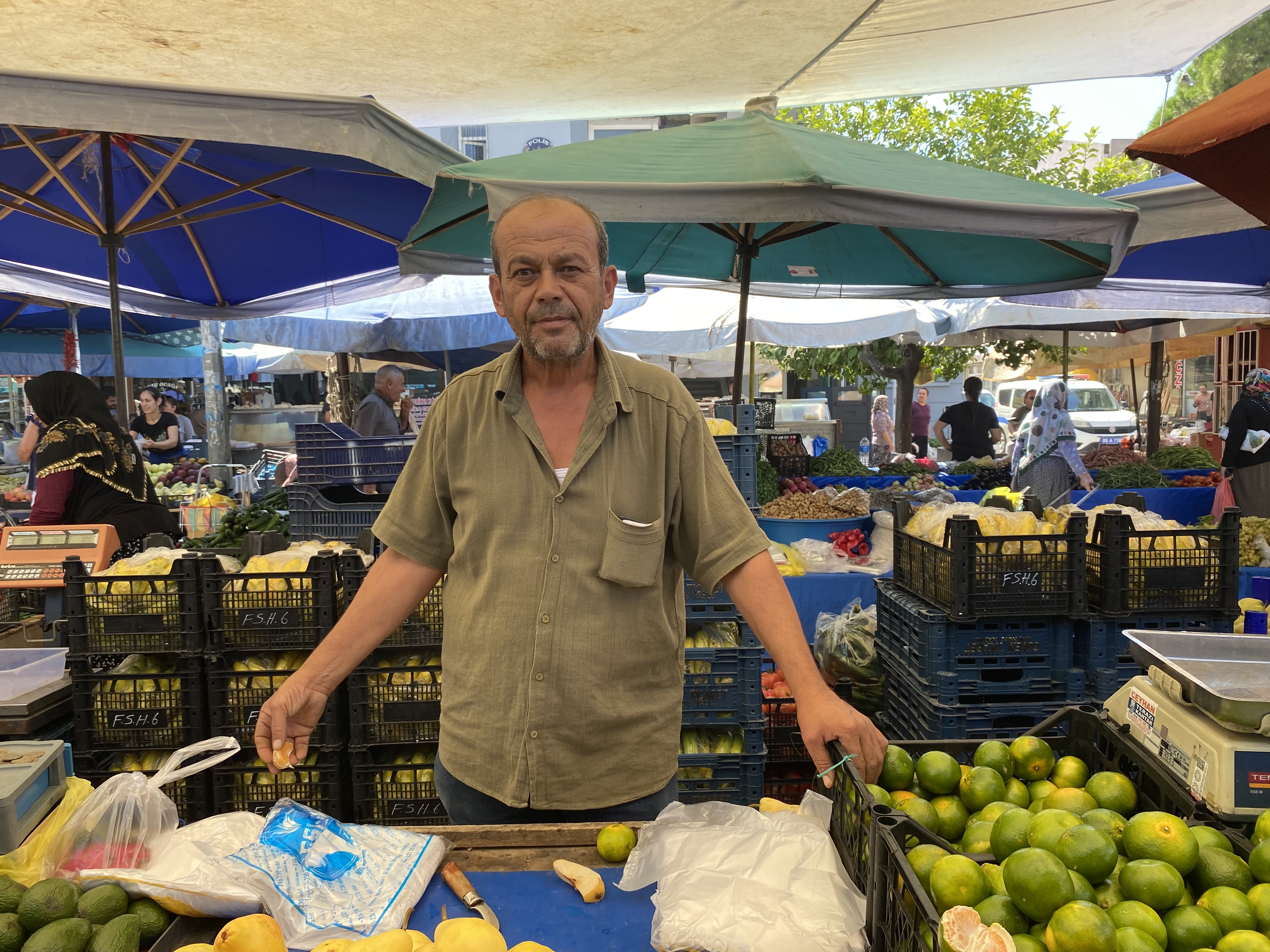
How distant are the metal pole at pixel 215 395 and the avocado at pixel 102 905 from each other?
11269 millimetres

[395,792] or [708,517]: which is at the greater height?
[708,517]

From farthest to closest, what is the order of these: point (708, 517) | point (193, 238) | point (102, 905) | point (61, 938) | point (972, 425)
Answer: point (972, 425)
point (193, 238)
point (708, 517)
point (102, 905)
point (61, 938)

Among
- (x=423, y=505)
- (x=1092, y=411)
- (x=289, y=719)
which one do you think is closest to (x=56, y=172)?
(x=423, y=505)

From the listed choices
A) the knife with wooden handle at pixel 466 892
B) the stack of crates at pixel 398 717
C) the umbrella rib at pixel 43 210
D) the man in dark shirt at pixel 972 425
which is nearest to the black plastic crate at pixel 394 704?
the stack of crates at pixel 398 717

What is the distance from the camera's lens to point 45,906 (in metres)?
1.64

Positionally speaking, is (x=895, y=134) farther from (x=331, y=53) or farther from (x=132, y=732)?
(x=132, y=732)

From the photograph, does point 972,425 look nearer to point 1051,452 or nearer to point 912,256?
point 1051,452

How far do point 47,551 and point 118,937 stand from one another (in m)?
3.09

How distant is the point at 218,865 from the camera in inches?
68.4

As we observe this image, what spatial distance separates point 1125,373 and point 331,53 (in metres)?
42.6

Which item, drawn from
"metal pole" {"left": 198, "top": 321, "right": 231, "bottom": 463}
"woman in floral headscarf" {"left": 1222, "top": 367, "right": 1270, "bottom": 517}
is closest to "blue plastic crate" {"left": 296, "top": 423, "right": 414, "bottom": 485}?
"woman in floral headscarf" {"left": 1222, "top": 367, "right": 1270, "bottom": 517}

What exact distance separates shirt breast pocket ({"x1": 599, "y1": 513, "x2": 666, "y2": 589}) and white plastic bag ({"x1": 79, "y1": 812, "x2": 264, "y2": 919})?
0.91 m

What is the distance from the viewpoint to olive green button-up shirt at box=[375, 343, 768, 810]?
203 centimetres

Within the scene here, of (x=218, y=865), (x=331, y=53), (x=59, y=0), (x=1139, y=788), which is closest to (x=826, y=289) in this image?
(x=331, y=53)
